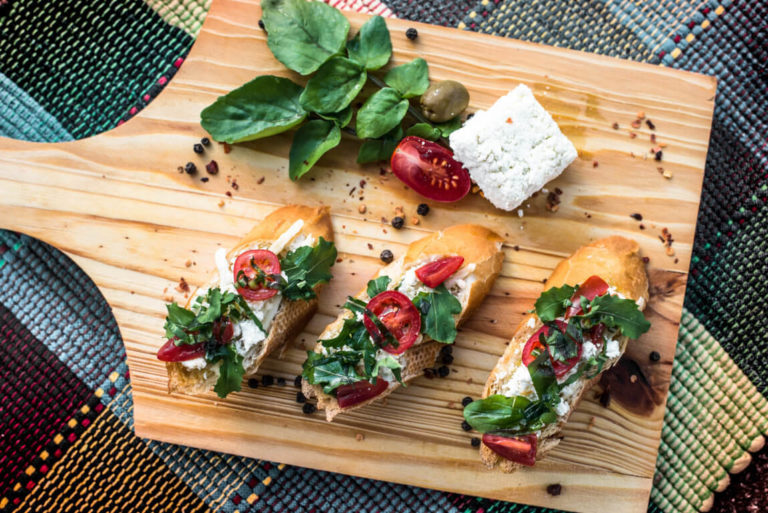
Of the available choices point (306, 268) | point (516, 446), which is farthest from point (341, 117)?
point (516, 446)

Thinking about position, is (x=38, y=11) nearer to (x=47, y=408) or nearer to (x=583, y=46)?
(x=47, y=408)

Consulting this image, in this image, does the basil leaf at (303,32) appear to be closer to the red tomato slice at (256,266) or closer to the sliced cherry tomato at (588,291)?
the red tomato slice at (256,266)

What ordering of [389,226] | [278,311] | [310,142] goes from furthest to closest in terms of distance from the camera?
1. [389,226]
2. [310,142]
3. [278,311]

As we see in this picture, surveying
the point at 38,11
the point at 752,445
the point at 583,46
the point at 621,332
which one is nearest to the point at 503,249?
the point at 621,332

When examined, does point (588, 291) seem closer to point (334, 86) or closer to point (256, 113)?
point (334, 86)

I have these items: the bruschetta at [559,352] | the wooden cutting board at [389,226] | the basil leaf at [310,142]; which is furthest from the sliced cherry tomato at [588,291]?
the basil leaf at [310,142]
